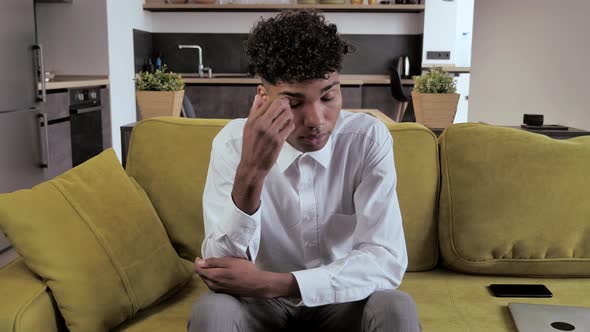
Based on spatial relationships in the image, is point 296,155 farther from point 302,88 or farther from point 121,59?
point 121,59

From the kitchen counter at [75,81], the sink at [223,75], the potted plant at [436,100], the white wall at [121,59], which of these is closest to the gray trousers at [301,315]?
the potted plant at [436,100]

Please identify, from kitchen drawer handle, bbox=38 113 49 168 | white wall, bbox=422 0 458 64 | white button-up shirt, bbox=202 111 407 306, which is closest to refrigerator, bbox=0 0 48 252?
kitchen drawer handle, bbox=38 113 49 168

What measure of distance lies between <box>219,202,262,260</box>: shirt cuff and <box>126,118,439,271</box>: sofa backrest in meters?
0.58

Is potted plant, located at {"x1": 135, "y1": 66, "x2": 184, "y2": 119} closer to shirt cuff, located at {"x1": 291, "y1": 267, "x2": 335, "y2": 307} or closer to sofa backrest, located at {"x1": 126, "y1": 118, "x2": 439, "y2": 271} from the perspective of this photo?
sofa backrest, located at {"x1": 126, "y1": 118, "x2": 439, "y2": 271}

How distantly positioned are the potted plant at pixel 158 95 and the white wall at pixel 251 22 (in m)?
3.63

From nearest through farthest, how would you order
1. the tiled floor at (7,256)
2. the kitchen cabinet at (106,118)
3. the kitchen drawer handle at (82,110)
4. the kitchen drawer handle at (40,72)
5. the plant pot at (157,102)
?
the plant pot at (157,102) → the tiled floor at (7,256) → the kitchen drawer handle at (40,72) → the kitchen drawer handle at (82,110) → the kitchen cabinet at (106,118)

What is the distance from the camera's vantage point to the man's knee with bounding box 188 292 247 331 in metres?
1.24

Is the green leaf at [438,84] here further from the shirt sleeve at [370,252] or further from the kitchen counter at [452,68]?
the kitchen counter at [452,68]

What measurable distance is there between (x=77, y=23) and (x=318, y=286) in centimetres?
422

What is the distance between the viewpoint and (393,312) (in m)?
1.25

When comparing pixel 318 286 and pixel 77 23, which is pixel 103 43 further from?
pixel 318 286

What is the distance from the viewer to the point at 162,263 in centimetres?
167

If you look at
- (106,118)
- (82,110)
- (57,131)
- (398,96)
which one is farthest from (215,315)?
(398,96)

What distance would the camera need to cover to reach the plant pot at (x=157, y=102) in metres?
2.66
